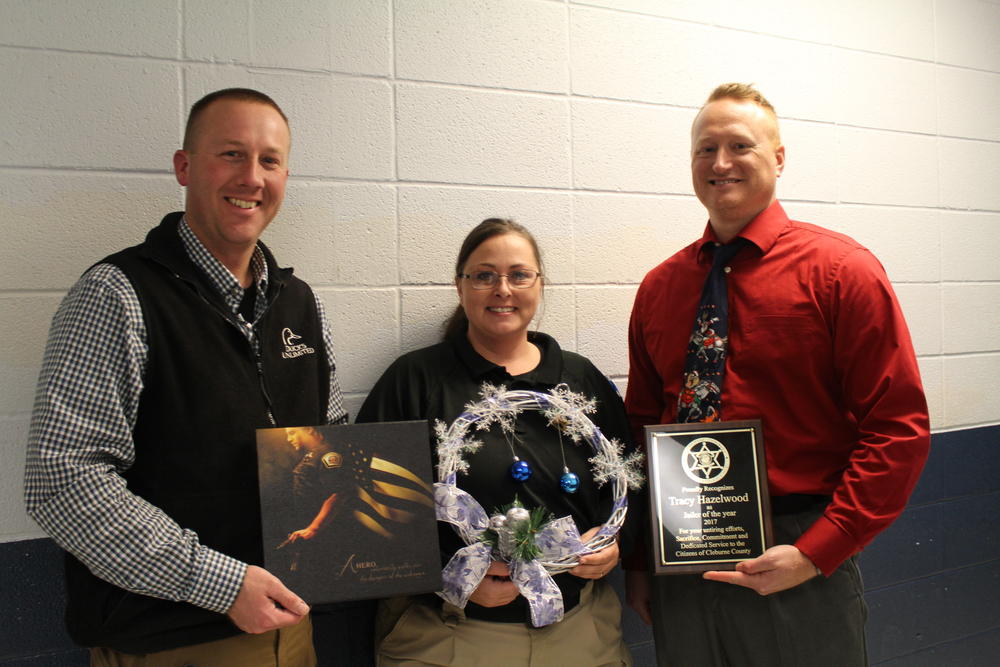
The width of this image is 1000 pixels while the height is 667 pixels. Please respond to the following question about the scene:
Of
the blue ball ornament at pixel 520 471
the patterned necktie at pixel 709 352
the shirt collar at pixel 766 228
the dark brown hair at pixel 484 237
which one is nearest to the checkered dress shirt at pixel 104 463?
the blue ball ornament at pixel 520 471

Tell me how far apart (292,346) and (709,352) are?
1043mm

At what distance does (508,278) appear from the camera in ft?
6.59

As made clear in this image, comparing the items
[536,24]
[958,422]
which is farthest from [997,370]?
[536,24]

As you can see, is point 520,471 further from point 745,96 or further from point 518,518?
point 745,96

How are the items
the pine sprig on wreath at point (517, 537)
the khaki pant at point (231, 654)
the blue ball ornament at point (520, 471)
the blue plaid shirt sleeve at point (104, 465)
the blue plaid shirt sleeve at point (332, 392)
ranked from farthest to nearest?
1. the blue plaid shirt sleeve at point (332, 392)
2. the blue ball ornament at point (520, 471)
3. the pine sprig on wreath at point (517, 537)
4. the khaki pant at point (231, 654)
5. the blue plaid shirt sleeve at point (104, 465)

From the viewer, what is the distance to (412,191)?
2.27 meters

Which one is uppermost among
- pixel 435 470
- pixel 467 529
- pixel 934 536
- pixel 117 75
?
pixel 117 75

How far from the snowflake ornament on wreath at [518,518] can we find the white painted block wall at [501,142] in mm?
487

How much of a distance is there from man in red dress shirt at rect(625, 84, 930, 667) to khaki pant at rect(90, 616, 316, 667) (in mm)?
956

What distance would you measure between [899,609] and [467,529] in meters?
2.14

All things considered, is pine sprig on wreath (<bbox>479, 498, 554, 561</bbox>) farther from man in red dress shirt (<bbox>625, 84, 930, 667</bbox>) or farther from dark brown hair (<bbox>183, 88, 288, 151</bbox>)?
dark brown hair (<bbox>183, 88, 288, 151</bbox>)

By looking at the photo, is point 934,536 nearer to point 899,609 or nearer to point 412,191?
point 899,609

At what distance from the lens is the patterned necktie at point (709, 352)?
193cm

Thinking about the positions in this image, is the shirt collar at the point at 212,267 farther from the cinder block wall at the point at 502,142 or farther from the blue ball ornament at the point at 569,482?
the blue ball ornament at the point at 569,482
